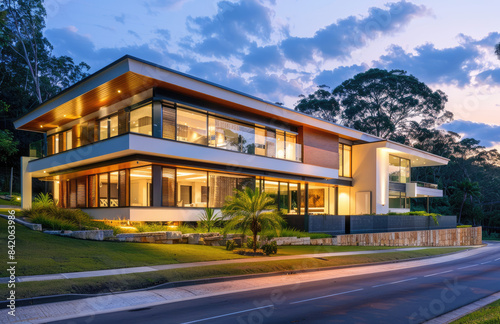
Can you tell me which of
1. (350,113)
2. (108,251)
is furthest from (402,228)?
(350,113)

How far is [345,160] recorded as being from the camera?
41250 mm

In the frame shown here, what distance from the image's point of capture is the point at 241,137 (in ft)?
94.2

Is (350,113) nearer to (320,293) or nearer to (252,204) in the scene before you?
(252,204)

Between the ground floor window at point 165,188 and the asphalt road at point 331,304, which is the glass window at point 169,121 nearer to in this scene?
the ground floor window at point 165,188

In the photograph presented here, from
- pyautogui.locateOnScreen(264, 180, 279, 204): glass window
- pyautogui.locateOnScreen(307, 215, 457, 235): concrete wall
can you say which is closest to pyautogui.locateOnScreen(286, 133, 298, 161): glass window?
pyautogui.locateOnScreen(264, 180, 279, 204): glass window

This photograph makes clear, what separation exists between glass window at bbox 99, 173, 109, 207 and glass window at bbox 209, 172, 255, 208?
7.11 m

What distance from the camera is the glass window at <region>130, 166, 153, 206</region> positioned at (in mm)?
24639

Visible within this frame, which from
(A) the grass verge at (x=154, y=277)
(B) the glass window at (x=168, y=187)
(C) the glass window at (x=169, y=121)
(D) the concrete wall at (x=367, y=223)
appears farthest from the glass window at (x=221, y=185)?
(A) the grass verge at (x=154, y=277)

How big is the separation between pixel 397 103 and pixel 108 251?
6347 centimetres

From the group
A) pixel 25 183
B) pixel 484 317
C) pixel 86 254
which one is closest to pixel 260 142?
pixel 86 254

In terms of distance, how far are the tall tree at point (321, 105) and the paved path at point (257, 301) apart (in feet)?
191

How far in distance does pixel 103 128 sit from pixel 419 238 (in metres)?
29.2

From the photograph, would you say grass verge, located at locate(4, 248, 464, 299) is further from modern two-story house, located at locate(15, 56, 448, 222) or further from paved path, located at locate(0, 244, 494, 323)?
modern two-story house, located at locate(15, 56, 448, 222)

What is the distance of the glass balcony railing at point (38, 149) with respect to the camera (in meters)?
33.8
